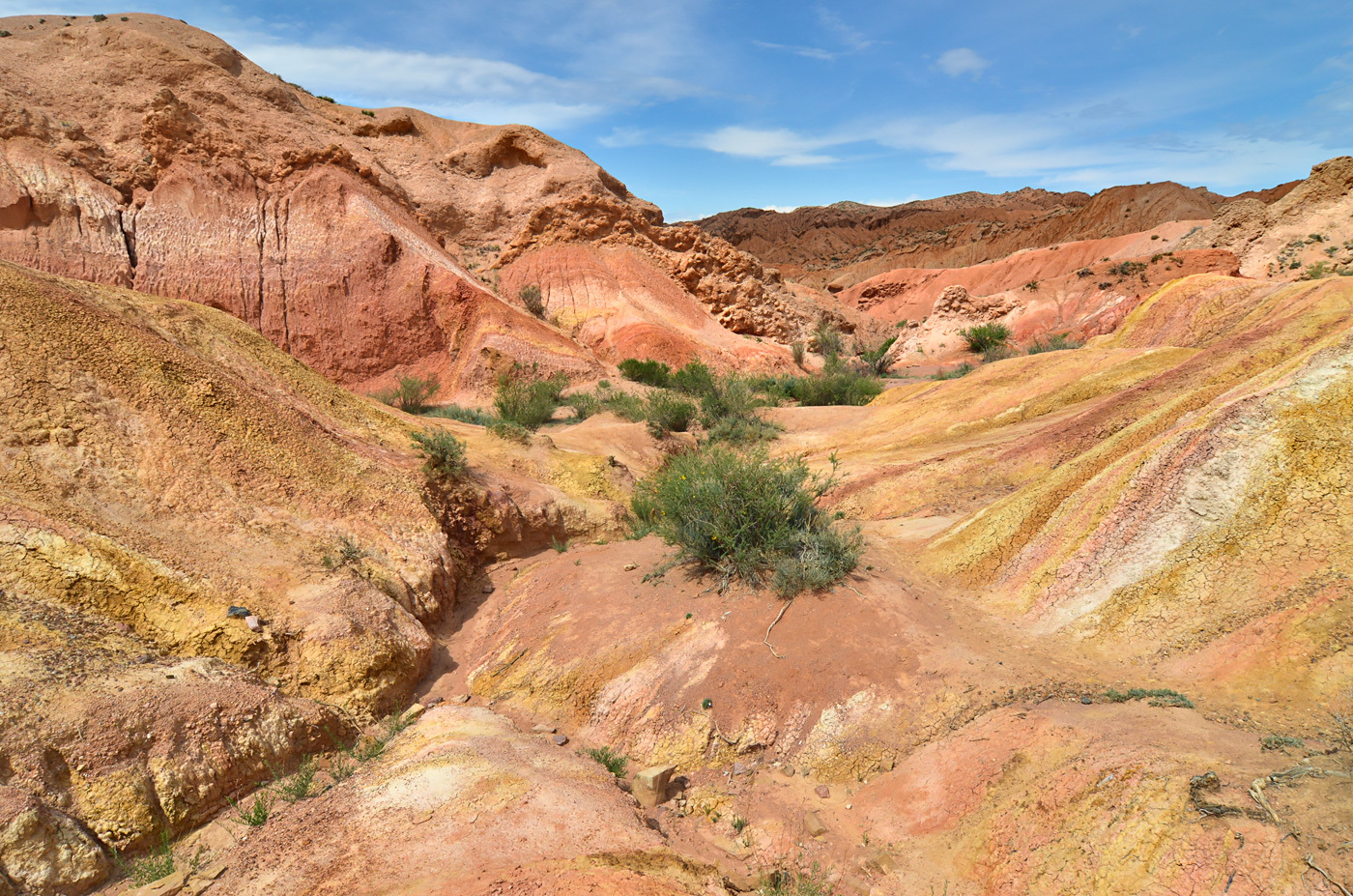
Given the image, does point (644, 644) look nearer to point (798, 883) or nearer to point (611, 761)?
point (611, 761)

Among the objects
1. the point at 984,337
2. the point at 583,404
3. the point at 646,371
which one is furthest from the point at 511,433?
the point at 984,337

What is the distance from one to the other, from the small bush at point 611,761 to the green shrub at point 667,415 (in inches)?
296

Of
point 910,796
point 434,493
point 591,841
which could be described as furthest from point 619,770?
point 434,493

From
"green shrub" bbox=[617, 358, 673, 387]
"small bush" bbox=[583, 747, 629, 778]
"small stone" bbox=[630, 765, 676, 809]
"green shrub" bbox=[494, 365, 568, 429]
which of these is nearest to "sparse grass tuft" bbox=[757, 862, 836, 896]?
"small stone" bbox=[630, 765, 676, 809]

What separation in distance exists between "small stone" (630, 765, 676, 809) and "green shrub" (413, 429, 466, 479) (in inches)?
154

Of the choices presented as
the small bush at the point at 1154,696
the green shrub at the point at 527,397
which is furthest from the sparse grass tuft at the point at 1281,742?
the green shrub at the point at 527,397

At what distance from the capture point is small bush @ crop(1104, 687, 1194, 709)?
3418 mm

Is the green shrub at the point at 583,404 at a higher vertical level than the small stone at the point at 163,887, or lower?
higher

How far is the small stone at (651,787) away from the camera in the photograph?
12.9ft

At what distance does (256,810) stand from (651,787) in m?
2.01

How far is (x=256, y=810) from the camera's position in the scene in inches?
134

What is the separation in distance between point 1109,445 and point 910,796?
367 centimetres

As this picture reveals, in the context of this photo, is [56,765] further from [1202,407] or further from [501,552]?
[1202,407]

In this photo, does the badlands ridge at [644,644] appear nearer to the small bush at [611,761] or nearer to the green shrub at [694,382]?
the small bush at [611,761]
